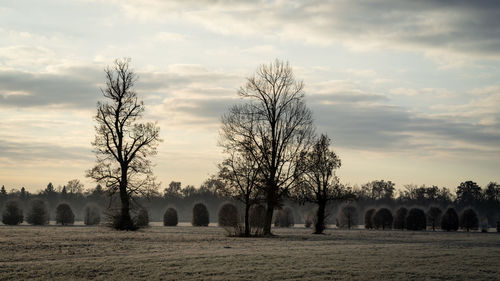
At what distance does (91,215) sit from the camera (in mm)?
77750

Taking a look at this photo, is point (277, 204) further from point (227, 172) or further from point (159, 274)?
point (159, 274)

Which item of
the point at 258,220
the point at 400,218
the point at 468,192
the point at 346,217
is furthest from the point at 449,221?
the point at 468,192

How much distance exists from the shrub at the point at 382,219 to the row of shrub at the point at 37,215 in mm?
41441

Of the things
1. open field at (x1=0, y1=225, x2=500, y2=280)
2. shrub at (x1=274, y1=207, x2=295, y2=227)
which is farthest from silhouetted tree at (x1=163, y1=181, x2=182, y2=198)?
open field at (x1=0, y1=225, x2=500, y2=280)

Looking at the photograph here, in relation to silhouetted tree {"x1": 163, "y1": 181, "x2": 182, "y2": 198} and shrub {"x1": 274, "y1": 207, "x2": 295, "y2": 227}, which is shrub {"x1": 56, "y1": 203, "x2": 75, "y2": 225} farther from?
silhouetted tree {"x1": 163, "y1": 181, "x2": 182, "y2": 198}

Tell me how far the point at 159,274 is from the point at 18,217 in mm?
57159

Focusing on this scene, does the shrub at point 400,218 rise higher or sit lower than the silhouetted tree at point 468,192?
lower

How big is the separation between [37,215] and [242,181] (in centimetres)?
3833

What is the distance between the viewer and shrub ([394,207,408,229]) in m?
76.4

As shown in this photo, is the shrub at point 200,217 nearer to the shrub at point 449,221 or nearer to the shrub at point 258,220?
the shrub at point 258,220

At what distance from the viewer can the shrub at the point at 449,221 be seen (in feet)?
240

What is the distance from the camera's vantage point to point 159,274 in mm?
19953

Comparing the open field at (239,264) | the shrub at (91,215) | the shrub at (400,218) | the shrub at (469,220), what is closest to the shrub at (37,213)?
the shrub at (91,215)

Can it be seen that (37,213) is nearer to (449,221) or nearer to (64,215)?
(64,215)
